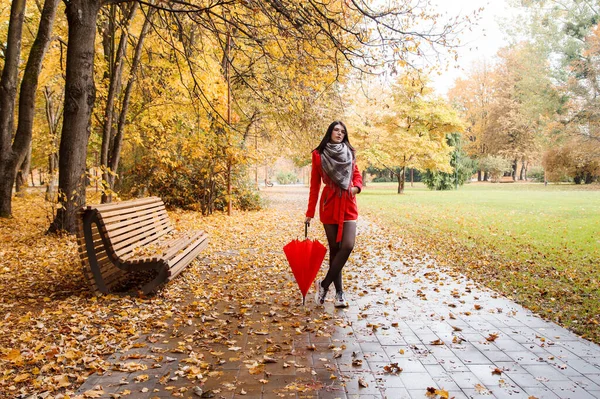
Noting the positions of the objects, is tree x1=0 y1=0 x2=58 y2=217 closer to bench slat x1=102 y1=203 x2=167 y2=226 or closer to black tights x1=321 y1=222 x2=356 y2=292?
bench slat x1=102 y1=203 x2=167 y2=226

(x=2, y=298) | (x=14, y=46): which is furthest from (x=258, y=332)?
(x=14, y=46)

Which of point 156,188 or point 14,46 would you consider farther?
point 156,188

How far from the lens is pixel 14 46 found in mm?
10516

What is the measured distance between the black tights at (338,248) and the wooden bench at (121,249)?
1902mm

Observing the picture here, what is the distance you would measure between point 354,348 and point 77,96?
20.1 feet

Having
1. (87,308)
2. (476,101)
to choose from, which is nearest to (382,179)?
(476,101)

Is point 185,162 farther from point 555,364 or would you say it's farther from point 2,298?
point 555,364

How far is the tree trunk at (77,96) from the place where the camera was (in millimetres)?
→ 7004

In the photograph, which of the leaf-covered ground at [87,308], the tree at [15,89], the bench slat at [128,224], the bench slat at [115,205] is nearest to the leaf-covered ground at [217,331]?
the leaf-covered ground at [87,308]

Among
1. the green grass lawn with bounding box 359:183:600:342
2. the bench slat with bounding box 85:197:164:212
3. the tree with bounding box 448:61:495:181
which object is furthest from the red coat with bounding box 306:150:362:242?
the tree with bounding box 448:61:495:181

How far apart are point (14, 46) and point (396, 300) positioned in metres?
10.7

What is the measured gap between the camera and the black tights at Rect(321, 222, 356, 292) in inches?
201

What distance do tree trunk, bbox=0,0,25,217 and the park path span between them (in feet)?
24.3

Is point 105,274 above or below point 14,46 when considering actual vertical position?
below
